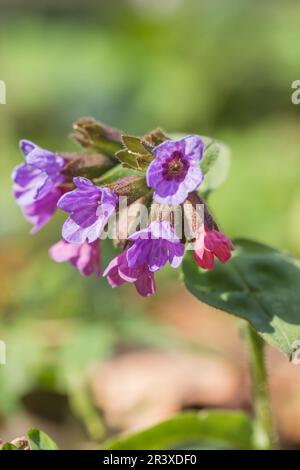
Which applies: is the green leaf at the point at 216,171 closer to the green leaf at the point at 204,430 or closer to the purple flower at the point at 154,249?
the purple flower at the point at 154,249

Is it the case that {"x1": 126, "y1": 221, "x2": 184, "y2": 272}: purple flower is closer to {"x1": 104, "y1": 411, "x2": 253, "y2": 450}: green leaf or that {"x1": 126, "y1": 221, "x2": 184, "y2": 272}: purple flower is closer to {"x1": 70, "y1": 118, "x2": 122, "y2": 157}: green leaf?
{"x1": 70, "y1": 118, "x2": 122, "y2": 157}: green leaf

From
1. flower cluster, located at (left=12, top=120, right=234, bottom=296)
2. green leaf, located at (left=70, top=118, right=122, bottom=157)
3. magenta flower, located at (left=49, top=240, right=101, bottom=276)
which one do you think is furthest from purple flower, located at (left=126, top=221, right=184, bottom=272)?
green leaf, located at (left=70, top=118, right=122, bottom=157)

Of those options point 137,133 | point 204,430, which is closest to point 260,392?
point 204,430

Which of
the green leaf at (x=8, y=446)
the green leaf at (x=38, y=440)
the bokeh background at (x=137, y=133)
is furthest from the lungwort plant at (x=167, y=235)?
the bokeh background at (x=137, y=133)

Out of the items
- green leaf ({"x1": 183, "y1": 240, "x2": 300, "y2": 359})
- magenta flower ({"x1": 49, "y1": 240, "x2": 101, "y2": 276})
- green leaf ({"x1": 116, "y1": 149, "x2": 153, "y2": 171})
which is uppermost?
green leaf ({"x1": 116, "y1": 149, "x2": 153, "y2": 171})
